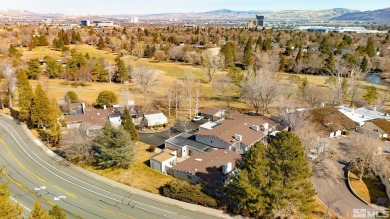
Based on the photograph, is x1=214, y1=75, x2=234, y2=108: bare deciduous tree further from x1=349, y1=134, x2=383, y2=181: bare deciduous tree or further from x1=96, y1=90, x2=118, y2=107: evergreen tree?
x1=349, y1=134, x2=383, y2=181: bare deciduous tree

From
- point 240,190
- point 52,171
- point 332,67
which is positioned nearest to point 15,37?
point 52,171

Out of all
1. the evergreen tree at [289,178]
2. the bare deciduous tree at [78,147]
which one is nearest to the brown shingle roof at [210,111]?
the bare deciduous tree at [78,147]

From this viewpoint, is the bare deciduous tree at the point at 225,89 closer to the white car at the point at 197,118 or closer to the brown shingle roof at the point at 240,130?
the white car at the point at 197,118

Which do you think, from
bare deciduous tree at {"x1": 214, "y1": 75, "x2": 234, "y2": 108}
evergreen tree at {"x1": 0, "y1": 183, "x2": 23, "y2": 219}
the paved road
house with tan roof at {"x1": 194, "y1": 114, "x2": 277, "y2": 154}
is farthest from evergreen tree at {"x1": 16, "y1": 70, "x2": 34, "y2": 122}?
bare deciduous tree at {"x1": 214, "y1": 75, "x2": 234, "y2": 108}

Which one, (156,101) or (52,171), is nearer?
(52,171)

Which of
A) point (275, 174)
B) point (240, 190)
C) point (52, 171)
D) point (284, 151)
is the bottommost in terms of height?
point (52, 171)

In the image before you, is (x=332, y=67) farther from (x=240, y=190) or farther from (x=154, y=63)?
(x=240, y=190)
